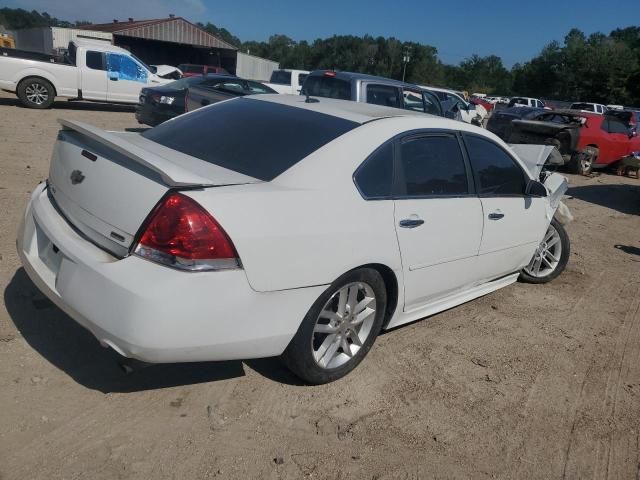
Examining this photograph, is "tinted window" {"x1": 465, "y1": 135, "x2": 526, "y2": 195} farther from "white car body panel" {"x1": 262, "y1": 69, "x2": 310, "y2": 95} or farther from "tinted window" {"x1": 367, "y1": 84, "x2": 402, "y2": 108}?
"white car body panel" {"x1": 262, "y1": 69, "x2": 310, "y2": 95}

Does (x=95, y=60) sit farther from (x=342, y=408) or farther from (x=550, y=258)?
(x=342, y=408)

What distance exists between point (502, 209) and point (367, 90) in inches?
215

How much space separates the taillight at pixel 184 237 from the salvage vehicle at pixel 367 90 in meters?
6.81

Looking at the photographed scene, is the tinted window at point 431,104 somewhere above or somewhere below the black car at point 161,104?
above

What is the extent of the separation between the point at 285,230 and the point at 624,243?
6568mm

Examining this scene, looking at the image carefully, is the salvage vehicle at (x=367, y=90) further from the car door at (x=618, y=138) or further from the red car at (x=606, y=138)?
the car door at (x=618, y=138)

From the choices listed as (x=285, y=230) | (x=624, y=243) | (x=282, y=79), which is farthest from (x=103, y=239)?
(x=282, y=79)

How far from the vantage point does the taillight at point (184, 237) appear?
7.80 feet

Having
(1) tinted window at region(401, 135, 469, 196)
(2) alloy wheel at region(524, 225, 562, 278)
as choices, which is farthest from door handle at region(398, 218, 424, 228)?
(2) alloy wheel at region(524, 225, 562, 278)

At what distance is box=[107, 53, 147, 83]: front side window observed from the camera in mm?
15359

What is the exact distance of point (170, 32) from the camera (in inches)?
1651

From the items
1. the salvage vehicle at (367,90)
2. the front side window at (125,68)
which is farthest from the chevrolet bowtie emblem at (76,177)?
the front side window at (125,68)

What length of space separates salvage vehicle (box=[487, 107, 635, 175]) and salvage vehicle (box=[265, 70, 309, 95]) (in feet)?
23.7

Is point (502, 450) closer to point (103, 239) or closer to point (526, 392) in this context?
point (526, 392)
